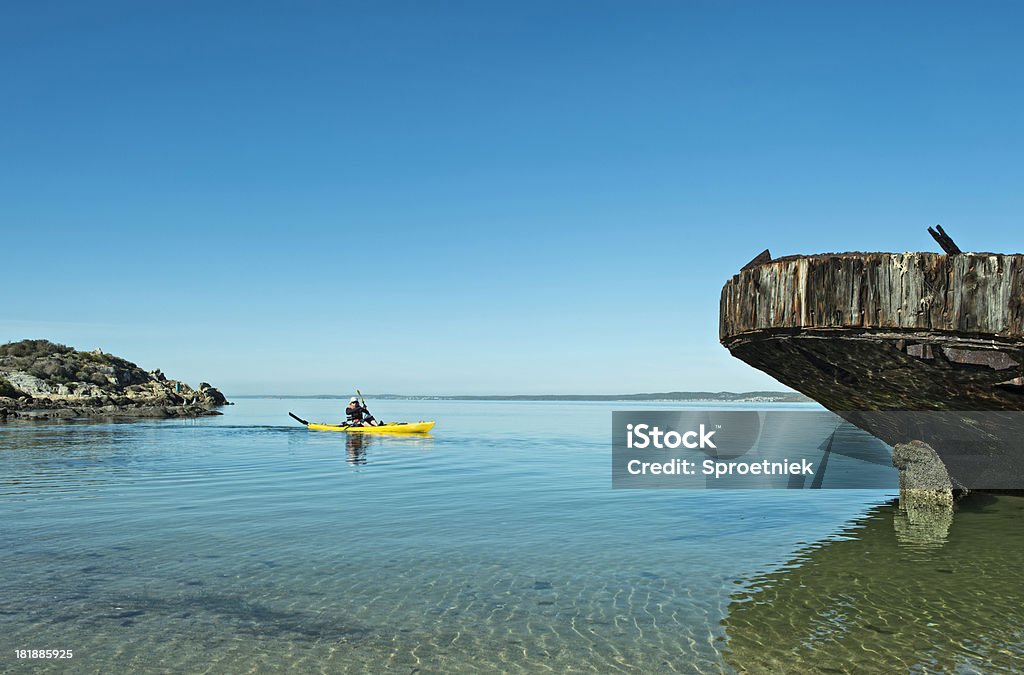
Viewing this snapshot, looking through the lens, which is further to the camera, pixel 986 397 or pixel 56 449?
pixel 56 449

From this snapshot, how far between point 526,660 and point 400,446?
28.2m

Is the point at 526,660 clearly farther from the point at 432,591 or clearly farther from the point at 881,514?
the point at 881,514

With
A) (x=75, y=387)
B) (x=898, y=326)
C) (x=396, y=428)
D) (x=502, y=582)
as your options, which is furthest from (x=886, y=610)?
(x=75, y=387)

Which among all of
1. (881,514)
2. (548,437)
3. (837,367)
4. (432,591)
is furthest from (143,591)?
(548,437)

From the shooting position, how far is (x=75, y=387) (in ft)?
227

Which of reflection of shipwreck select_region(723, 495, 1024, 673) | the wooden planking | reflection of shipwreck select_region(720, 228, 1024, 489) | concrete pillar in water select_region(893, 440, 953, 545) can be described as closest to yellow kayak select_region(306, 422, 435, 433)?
concrete pillar in water select_region(893, 440, 953, 545)

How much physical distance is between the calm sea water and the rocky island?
48.7 meters

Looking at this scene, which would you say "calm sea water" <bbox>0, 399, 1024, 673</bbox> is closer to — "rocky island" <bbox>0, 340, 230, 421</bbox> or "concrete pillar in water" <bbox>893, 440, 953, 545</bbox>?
"concrete pillar in water" <bbox>893, 440, 953, 545</bbox>

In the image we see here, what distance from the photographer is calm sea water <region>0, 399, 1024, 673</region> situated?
574 cm

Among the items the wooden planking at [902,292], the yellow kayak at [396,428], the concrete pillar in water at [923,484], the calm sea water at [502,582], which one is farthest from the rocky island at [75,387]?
the wooden planking at [902,292]

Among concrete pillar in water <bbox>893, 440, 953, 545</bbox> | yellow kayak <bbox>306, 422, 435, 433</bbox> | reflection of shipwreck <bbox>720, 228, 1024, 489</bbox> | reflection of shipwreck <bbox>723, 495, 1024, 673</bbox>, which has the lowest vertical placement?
yellow kayak <bbox>306, 422, 435, 433</bbox>

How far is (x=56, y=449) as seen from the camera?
90.7 feet

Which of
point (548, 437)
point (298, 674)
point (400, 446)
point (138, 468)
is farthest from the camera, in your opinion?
point (548, 437)

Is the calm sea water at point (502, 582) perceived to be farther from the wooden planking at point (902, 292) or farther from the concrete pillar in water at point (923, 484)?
the wooden planking at point (902, 292)
